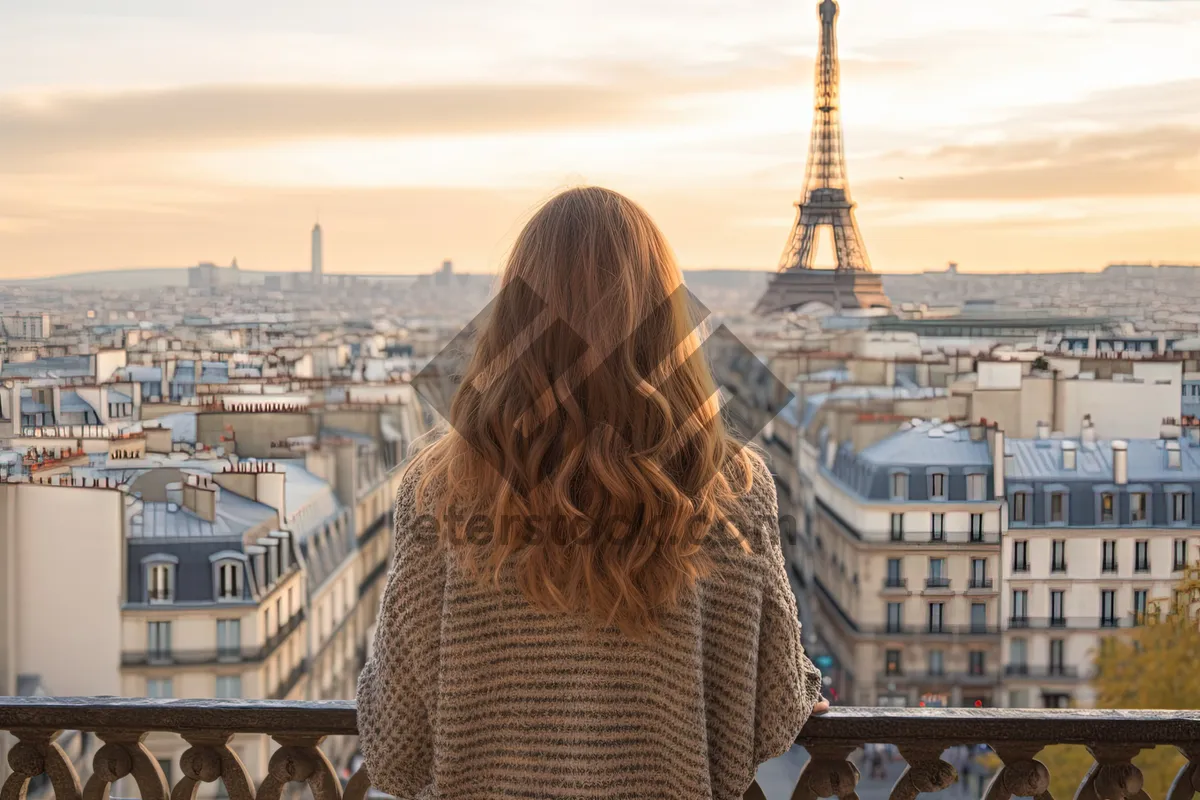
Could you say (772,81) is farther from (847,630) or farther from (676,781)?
(676,781)

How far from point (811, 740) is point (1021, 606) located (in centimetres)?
1221

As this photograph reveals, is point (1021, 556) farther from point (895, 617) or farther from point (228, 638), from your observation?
point (228, 638)

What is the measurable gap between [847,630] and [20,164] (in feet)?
33.2

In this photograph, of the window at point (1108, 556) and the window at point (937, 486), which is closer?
the window at point (1108, 556)

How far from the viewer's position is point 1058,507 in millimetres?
10914

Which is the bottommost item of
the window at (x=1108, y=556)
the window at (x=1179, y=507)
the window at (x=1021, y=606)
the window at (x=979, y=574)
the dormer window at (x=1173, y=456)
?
the window at (x=1021, y=606)

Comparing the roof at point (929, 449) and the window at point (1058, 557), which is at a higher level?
the roof at point (929, 449)

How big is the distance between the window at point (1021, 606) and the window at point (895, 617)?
1.33 meters

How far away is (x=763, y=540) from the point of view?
2.75 feet

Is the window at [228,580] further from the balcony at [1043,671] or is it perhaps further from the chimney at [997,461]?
the balcony at [1043,671]

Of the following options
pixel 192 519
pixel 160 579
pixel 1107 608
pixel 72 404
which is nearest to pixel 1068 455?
pixel 1107 608

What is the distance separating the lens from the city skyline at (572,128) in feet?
28.8

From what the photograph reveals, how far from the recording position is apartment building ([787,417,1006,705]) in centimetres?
1152

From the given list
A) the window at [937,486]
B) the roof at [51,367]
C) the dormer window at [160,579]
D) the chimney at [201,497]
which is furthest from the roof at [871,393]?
the roof at [51,367]
